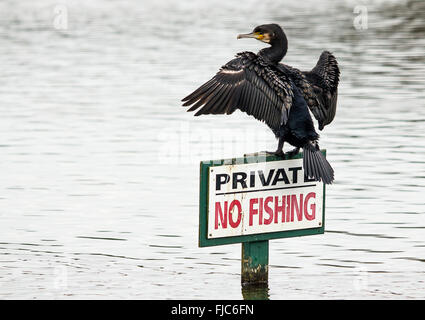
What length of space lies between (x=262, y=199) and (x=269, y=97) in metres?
0.74

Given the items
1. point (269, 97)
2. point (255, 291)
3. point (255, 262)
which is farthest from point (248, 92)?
point (255, 291)

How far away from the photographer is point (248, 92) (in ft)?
26.7

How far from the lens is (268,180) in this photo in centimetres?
791

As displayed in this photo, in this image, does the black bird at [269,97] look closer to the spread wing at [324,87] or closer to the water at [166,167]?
the spread wing at [324,87]

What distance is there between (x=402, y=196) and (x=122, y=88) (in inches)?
335

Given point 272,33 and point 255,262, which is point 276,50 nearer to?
point 272,33

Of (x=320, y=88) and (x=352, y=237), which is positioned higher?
(x=320, y=88)

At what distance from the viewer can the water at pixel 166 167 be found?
8680 mm

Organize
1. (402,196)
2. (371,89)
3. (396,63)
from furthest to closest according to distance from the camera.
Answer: (396,63) < (371,89) < (402,196)

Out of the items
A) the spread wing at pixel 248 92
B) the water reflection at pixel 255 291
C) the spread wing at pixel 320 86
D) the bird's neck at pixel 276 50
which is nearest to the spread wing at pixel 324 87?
the spread wing at pixel 320 86

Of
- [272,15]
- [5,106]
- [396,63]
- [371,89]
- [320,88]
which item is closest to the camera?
[320,88]

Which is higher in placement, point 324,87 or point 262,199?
point 324,87
